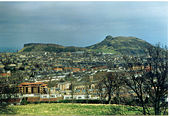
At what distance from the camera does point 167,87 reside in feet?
16.2

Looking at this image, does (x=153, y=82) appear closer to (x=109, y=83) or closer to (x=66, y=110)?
(x=109, y=83)

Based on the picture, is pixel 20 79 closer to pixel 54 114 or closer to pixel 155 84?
pixel 54 114

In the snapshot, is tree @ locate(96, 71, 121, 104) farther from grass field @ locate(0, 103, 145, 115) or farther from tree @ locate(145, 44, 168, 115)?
tree @ locate(145, 44, 168, 115)

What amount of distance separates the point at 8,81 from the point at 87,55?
716cm

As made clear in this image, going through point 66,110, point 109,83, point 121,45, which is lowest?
point 66,110

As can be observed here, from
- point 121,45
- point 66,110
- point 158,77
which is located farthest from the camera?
point 121,45

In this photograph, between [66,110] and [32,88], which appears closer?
[66,110]

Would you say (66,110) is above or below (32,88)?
below

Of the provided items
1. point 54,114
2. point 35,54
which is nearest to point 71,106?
point 54,114

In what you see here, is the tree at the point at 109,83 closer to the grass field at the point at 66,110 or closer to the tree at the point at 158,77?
the grass field at the point at 66,110

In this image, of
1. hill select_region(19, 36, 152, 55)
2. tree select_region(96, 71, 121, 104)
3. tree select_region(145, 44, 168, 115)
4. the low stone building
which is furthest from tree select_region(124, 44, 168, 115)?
the low stone building

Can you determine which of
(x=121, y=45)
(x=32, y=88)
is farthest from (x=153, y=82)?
(x=121, y=45)

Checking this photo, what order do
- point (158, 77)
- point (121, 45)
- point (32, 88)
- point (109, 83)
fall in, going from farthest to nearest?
point (121, 45) → point (109, 83) → point (32, 88) → point (158, 77)

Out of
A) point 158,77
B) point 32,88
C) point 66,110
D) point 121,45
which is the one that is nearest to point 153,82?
point 158,77
